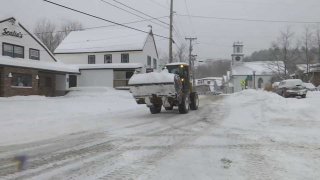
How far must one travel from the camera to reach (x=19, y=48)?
3975 cm

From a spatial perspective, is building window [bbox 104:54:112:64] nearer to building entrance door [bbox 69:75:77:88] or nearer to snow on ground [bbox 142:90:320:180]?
building entrance door [bbox 69:75:77:88]

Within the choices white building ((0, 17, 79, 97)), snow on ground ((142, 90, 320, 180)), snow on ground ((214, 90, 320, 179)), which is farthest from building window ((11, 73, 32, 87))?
snow on ground ((142, 90, 320, 180))

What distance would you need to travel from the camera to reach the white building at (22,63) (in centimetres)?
3641

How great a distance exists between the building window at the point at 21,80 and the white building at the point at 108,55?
14071 mm

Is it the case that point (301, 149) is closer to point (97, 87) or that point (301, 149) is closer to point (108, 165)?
point (108, 165)

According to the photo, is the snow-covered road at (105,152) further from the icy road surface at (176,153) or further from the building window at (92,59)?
the building window at (92,59)

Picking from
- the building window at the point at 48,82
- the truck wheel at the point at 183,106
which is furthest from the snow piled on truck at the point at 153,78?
the building window at the point at 48,82

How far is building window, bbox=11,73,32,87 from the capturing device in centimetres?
3763

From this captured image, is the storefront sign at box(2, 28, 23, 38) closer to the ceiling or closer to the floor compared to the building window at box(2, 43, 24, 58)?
closer to the ceiling

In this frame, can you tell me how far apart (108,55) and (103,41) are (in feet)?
10.5

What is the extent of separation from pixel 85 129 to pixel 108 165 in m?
7.22

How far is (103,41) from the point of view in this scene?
57500 millimetres

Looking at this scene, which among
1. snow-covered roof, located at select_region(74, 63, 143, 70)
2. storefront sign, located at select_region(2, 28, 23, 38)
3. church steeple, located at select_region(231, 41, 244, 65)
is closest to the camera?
storefront sign, located at select_region(2, 28, 23, 38)

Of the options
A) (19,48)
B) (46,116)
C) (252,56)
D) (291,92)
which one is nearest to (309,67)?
(291,92)
